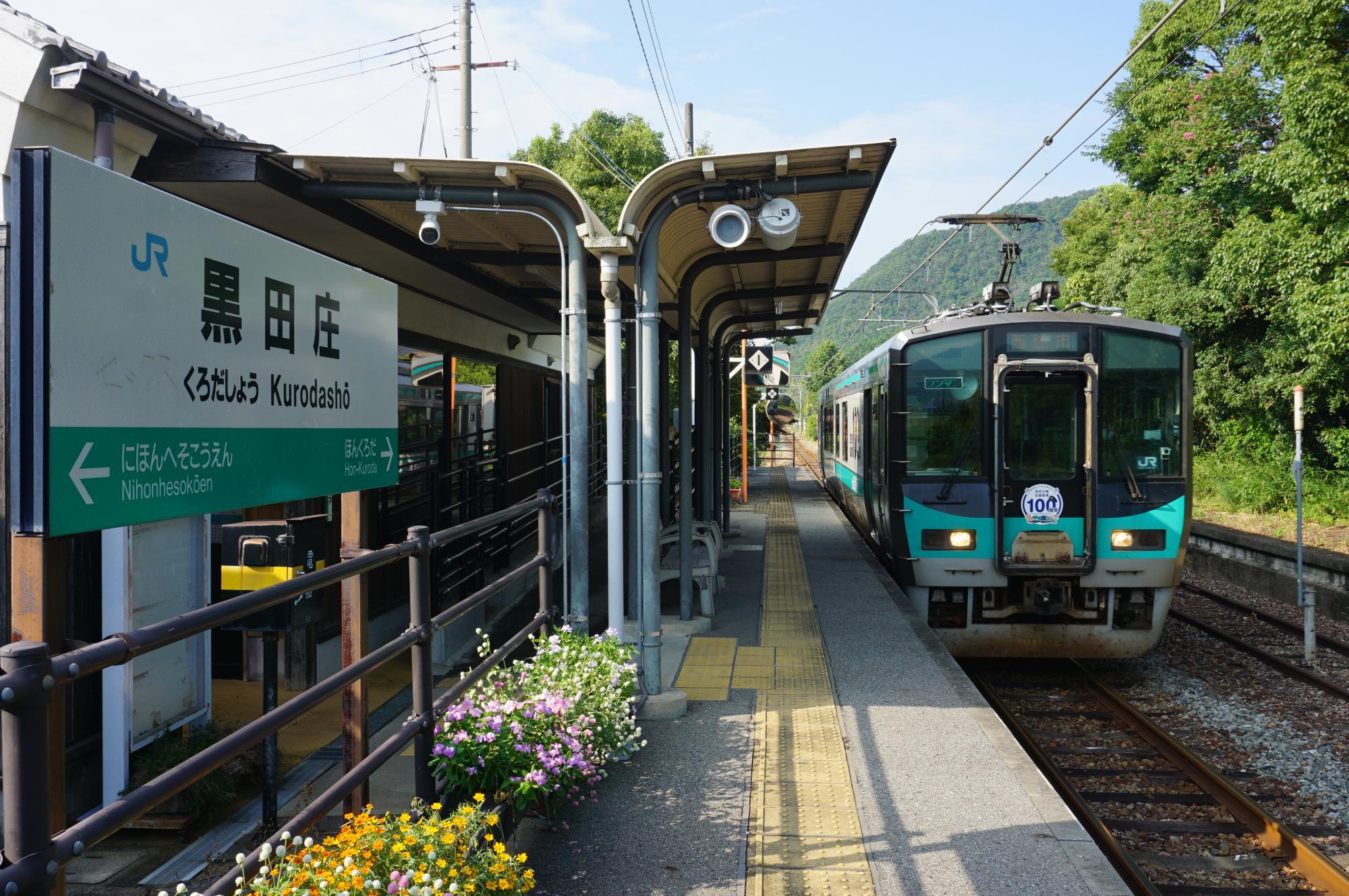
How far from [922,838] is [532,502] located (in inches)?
97.7

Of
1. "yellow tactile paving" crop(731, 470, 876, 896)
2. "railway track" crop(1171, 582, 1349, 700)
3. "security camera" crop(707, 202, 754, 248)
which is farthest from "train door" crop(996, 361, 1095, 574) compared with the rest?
"security camera" crop(707, 202, 754, 248)

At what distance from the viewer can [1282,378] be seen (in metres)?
17.0

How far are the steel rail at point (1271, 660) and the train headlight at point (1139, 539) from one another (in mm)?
1770

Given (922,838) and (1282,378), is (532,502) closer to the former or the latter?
(922,838)

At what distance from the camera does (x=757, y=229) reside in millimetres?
7250

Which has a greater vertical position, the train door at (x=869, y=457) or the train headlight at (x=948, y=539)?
the train door at (x=869, y=457)

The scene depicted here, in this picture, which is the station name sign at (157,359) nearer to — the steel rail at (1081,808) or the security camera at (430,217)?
the security camera at (430,217)

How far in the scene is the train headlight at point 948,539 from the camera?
7.42 metres

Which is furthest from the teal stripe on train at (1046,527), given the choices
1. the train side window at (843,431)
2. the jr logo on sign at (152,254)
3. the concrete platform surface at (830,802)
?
the train side window at (843,431)

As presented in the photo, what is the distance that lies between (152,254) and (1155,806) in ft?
18.1

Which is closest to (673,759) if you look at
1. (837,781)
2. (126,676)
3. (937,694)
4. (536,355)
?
(837,781)

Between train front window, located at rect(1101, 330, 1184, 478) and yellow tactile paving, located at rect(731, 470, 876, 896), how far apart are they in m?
2.61

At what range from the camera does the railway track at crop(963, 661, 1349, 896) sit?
4.50 metres

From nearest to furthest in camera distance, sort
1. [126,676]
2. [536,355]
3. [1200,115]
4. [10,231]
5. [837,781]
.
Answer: [10,231] < [837,781] < [126,676] < [536,355] < [1200,115]
